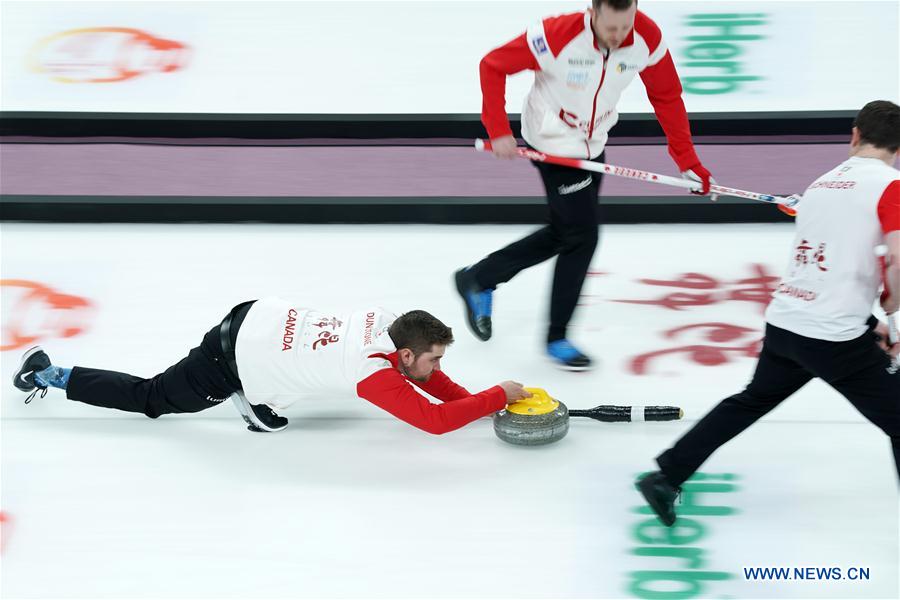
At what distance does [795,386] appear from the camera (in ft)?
8.38

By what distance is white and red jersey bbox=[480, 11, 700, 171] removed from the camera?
3065 millimetres

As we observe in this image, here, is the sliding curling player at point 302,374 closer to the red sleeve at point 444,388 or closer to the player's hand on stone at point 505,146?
the red sleeve at point 444,388

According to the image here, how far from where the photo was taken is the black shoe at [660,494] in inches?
105

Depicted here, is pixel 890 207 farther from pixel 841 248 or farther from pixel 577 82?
pixel 577 82

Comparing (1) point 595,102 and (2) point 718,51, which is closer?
(1) point 595,102

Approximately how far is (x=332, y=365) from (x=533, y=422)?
596mm

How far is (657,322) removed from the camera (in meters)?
3.70

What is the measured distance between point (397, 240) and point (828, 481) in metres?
2.02

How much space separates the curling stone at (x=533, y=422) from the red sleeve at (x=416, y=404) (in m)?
0.11

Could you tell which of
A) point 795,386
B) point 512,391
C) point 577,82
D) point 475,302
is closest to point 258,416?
point 512,391

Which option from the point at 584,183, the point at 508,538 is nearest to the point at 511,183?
the point at 584,183

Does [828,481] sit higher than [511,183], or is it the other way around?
[511,183]

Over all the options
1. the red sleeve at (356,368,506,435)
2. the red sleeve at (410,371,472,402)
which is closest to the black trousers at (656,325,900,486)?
the red sleeve at (356,368,506,435)

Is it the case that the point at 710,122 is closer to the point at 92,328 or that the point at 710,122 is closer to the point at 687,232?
the point at 687,232
